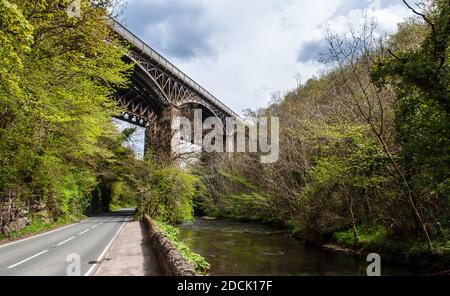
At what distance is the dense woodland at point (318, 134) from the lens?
1050cm

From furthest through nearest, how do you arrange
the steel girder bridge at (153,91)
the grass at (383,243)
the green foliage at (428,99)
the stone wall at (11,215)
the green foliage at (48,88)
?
the steel girder bridge at (153,91) → the stone wall at (11,215) → the grass at (383,243) → the green foliage at (48,88) → the green foliage at (428,99)

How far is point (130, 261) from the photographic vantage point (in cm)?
1051

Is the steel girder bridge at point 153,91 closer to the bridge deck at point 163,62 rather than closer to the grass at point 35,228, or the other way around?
the bridge deck at point 163,62

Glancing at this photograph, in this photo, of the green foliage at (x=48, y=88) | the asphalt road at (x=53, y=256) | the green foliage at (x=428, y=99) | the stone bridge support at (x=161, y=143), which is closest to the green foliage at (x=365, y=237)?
the green foliage at (x=428, y=99)

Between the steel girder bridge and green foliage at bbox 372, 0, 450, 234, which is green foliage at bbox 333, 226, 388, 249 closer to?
green foliage at bbox 372, 0, 450, 234

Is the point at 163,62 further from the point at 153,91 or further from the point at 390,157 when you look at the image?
the point at 390,157

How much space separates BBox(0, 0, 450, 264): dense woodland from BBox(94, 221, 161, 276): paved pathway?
224 inches

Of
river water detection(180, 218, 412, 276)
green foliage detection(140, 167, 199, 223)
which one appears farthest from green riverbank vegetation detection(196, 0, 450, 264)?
green foliage detection(140, 167, 199, 223)

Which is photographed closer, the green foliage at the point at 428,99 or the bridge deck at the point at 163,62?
the green foliage at the point at 428,99

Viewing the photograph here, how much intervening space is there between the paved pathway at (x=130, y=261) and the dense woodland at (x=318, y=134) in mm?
5679

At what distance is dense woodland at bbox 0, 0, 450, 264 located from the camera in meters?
10.5

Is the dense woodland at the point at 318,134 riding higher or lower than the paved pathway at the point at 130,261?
higher

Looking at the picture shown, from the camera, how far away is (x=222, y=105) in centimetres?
6100
